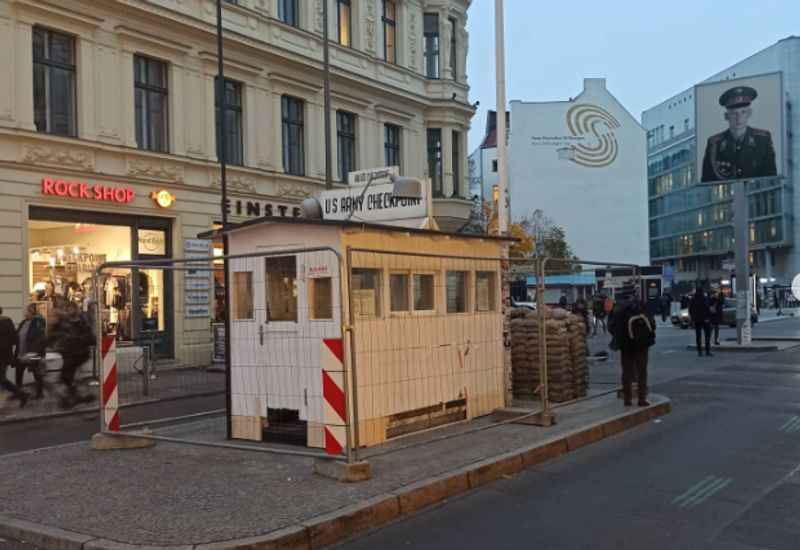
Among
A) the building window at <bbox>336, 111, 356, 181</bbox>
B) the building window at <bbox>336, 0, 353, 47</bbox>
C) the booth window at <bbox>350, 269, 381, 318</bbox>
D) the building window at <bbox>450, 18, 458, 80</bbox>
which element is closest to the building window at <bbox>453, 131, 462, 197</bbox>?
the building window at <bbox>450, 18, 458, 80</bbox>

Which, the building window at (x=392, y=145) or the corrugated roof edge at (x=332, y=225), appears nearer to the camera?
the corrugated roof edge at (x=332, y=225)

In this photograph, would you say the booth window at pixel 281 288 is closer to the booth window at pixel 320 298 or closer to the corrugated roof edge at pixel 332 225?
the booth window at pixel 320 298

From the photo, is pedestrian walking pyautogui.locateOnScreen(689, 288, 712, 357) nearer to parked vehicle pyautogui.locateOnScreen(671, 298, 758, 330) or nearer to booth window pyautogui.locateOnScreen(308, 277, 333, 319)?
parked vehicle pyautogui.locateOnScreen(671, 298, 758, 330)

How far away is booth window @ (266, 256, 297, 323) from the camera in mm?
8789

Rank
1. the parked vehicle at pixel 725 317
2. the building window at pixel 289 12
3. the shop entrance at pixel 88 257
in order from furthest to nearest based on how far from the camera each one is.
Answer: the parked vehicle at pixel 725 317, the building window at pixel 289 12, the shop entrance at pixel 88 257

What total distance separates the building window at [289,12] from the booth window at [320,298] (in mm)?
18060

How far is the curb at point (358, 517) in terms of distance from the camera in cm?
554

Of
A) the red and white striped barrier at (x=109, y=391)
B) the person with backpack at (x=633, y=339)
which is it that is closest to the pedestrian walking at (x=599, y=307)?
the person with backpack at (x=633, y=339)

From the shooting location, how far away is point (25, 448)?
392 inches

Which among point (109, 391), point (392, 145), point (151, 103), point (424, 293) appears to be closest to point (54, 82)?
point (151, 103)

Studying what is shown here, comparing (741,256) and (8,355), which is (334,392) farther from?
(741,256)

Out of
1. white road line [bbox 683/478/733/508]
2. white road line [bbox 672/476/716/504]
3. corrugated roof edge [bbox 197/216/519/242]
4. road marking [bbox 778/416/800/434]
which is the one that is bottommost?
road marking [bbox 778/416/800/434]

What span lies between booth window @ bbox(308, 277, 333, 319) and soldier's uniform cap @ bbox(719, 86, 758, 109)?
19.5m

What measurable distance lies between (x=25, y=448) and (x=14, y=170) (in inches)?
364
